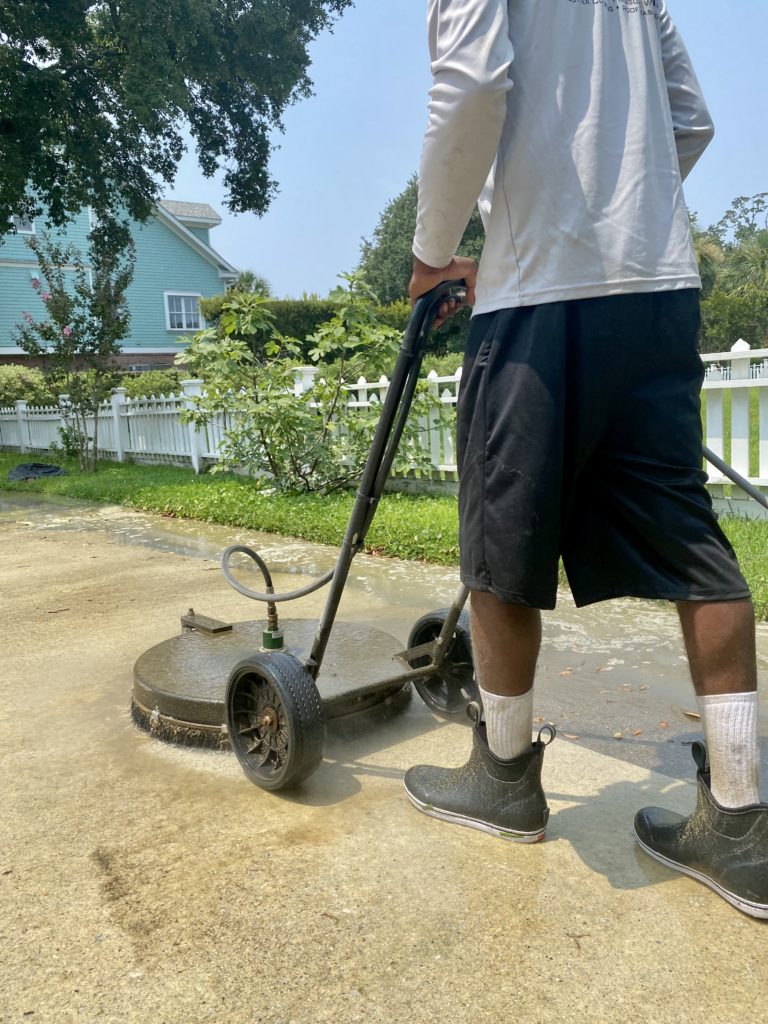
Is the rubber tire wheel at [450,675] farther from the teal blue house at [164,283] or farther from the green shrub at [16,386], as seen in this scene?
the teal blue house at [164,283]

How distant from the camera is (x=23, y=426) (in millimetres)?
16672

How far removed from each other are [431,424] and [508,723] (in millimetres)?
6071

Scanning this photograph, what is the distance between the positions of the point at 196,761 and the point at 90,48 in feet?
42.6

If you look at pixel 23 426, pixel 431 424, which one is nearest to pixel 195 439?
pixel 431 424

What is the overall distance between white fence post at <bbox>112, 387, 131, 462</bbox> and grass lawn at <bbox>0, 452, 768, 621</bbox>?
211cm

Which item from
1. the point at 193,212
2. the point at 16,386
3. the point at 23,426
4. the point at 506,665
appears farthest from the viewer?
the point at 193,212

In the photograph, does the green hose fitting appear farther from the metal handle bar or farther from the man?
the metal handle bar

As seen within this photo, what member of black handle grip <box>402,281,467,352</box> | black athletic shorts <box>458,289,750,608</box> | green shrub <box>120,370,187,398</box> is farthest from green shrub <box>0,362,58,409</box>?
black athletic shorts <box>458,289,750,608</box>

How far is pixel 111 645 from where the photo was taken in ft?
13.0

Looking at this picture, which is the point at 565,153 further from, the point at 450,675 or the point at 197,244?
the point at 197,244

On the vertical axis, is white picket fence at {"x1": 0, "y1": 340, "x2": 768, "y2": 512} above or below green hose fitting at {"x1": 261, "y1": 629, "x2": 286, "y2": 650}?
above

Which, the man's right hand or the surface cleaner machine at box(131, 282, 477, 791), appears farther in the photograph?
the surface cleaner machine at box(131, 282, 477, 791)

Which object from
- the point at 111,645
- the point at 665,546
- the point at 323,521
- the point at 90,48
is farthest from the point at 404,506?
the point at 90,48

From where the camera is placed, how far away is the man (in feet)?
5.86
